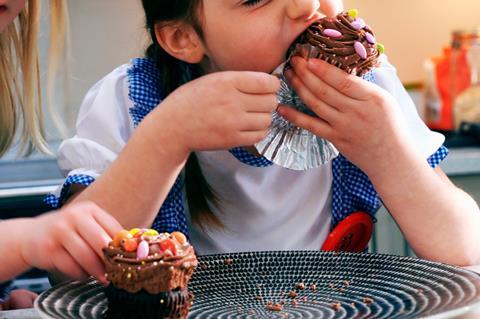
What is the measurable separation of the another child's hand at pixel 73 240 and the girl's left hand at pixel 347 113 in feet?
1.25

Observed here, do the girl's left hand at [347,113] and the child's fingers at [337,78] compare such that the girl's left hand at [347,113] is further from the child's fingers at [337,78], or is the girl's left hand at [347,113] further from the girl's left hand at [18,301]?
the girl's left hand at [18,301]

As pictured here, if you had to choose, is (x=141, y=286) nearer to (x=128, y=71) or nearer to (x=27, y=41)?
(x=128, y=71)

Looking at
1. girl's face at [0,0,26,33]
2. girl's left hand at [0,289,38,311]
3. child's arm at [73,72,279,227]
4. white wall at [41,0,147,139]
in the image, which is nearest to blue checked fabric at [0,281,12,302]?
girl's left hand at [0,289,38,311]

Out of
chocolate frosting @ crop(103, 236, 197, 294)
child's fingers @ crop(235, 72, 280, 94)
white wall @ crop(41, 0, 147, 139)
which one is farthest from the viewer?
white wall @ crop(41, 0, 147, 139)

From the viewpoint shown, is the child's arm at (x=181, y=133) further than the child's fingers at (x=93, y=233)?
Yes

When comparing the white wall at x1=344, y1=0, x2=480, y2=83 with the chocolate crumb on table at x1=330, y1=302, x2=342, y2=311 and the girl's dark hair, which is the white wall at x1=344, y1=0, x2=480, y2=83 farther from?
the chocolate crumb on table at x1=330, y1=302, x2=342, y2=311

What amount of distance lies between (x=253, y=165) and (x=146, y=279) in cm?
60

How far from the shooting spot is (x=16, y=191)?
210 cm

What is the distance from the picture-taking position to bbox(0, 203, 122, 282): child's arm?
3.42 ft

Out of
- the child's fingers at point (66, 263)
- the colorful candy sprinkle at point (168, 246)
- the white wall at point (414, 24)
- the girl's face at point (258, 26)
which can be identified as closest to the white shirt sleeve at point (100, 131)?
the girl's face at point (258, 26)

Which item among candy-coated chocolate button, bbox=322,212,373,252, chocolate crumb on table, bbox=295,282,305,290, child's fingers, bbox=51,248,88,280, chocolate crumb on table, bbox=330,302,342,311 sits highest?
child's fingers, bbox=51,248,88,280

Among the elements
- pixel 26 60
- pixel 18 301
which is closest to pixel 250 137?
pixel 18 301

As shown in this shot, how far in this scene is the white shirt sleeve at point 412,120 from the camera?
1.48 meters

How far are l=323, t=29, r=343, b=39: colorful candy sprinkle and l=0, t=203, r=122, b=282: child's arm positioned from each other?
42 centimetres
